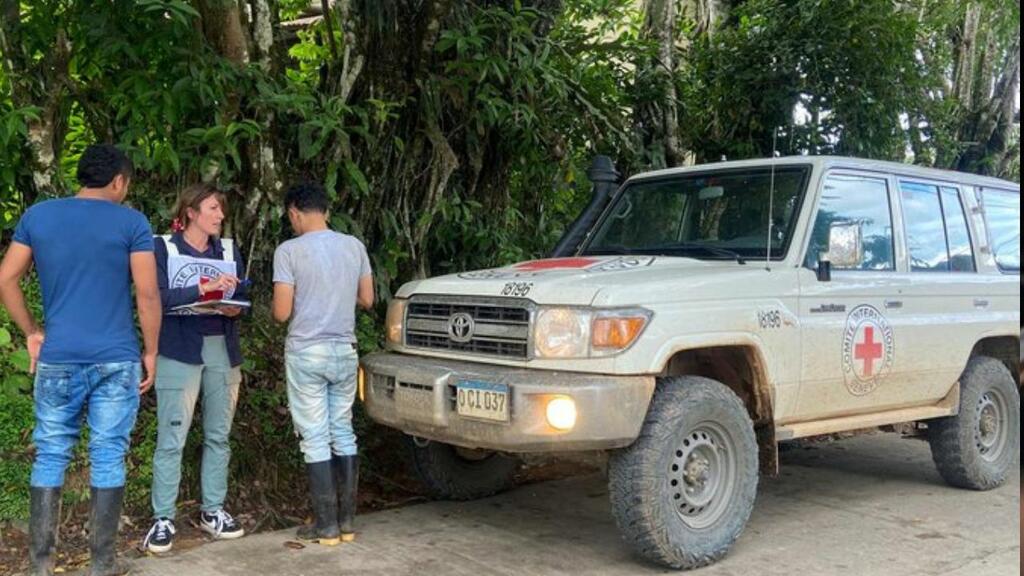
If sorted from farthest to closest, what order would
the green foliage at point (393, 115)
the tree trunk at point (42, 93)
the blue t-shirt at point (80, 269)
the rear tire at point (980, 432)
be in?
the rear tire at point (980, 432) < the tree trunk at point (42, 93) < the green foliage at point (393, 115) < the blue t-shirt at point (80, 269)

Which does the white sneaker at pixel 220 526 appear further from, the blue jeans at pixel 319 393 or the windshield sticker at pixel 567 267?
the windshield sticker at pixel 567 267

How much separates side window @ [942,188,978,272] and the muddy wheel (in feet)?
7.38

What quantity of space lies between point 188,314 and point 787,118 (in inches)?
254

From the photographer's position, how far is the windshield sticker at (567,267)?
4.72m

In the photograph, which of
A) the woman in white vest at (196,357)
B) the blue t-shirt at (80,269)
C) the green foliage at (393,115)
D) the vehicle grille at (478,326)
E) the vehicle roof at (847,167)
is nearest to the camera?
the blue t-shirt at (80,269)

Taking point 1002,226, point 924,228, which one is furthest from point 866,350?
point 1002,226

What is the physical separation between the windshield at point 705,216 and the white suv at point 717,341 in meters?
0.01

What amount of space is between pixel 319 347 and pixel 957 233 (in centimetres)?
398

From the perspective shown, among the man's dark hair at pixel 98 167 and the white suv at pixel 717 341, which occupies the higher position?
the man's dark hair at pixel 98 167

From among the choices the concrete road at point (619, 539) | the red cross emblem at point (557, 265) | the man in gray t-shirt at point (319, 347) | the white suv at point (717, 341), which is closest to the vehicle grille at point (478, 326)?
the white suv at point (717, 341)

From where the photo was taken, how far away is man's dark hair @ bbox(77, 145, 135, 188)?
4.08 meters

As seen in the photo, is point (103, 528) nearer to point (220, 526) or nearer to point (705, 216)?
point (220, 526)

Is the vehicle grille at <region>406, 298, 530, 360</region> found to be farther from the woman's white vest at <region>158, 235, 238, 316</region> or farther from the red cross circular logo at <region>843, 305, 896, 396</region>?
the red cross circular logo at <region>843, 305, 896, 396</region>

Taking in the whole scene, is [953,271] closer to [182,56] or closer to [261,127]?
[261,127]
